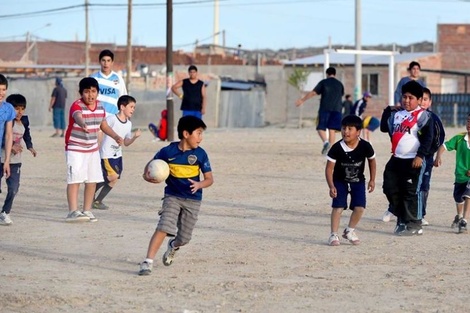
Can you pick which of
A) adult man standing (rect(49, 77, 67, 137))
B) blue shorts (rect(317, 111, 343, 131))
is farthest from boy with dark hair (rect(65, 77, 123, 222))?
adult man standing (rect(49, 77, 67, 137))

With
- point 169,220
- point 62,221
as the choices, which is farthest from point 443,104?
point 169,220

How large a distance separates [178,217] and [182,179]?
1.15 feet

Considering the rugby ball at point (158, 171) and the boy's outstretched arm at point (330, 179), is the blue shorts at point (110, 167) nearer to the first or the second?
the boy's outstretched arm at point (330, 179)

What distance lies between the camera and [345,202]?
1118 centimetres

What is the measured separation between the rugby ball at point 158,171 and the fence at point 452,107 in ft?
128

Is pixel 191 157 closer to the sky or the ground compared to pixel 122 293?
closer to the sky

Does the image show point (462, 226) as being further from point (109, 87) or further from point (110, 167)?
point (109, 87)

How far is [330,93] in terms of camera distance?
21.9 metres

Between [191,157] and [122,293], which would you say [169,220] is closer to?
[191,157]

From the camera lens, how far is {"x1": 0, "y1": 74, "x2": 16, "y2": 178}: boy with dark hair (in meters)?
12.0

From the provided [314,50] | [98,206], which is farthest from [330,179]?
[314,50]

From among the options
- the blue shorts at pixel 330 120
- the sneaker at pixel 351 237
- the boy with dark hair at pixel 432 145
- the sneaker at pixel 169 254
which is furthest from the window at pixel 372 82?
the sneaker at pixel 169 254

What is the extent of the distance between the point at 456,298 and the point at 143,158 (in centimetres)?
1526

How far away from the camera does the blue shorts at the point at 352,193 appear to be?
1112 cm
